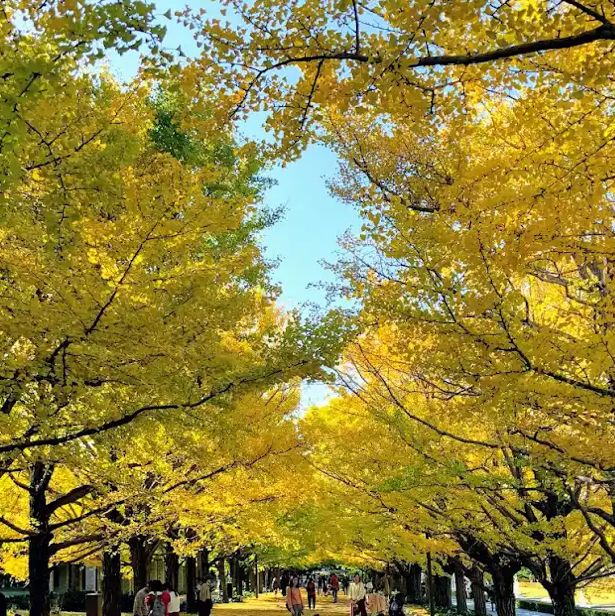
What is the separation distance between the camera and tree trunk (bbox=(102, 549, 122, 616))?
1141 cm

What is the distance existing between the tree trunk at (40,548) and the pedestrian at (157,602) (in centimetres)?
147

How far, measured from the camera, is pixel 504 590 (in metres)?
11.5

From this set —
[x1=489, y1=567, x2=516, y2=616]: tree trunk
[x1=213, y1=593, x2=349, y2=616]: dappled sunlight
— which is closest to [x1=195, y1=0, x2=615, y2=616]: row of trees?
[x1=489, y1=567, x2=516, y2=616]: tree trunk

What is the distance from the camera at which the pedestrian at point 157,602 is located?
992cm

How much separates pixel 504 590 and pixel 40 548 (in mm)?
7821

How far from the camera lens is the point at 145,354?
5.22 m

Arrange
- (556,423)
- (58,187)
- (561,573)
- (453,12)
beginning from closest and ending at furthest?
1. (453,12)
2. (58,187)
3. (556,423)
4. (561,573)

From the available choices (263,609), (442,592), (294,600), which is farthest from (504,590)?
(442,592)

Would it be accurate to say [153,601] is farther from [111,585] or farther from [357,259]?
[357,259]

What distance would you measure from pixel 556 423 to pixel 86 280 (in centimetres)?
455

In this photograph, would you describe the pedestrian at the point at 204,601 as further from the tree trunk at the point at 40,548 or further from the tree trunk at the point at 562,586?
the tree trunk at the point at 562,586

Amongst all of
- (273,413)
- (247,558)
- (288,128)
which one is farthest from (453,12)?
(247,558)

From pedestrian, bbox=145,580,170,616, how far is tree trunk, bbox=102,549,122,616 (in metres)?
1.69

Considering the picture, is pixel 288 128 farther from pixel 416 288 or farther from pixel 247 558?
pixel 247 558
